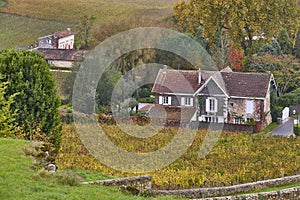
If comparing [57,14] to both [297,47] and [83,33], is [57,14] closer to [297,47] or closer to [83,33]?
[83,33]

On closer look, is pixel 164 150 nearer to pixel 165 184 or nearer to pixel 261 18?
pixel 165 184

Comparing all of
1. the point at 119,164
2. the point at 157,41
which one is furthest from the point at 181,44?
the point at 119,164

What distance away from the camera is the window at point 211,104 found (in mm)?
47062

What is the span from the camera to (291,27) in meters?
64.4

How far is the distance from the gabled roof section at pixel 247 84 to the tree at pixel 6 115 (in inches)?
924

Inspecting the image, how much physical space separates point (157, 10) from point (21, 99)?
58382 mm

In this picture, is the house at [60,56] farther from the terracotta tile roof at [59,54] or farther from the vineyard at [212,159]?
the vineyard at [212,159]

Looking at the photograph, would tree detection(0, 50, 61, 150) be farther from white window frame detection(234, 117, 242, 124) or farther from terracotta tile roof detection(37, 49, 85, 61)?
terracotta tile roof detection(37, 49, 85, 61)

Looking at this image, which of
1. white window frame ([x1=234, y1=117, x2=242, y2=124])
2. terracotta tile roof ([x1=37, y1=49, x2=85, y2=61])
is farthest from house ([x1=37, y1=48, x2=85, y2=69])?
white window frame ([x1=234, y1=117, x2=242, y2=124])

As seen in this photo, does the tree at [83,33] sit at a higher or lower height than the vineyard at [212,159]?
higher

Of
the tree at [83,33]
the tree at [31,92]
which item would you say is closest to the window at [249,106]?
the tree at [31,92]

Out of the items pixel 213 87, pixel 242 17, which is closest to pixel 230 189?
pixel 213 87

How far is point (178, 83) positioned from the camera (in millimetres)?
48531

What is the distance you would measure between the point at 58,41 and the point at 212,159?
1758 inches
